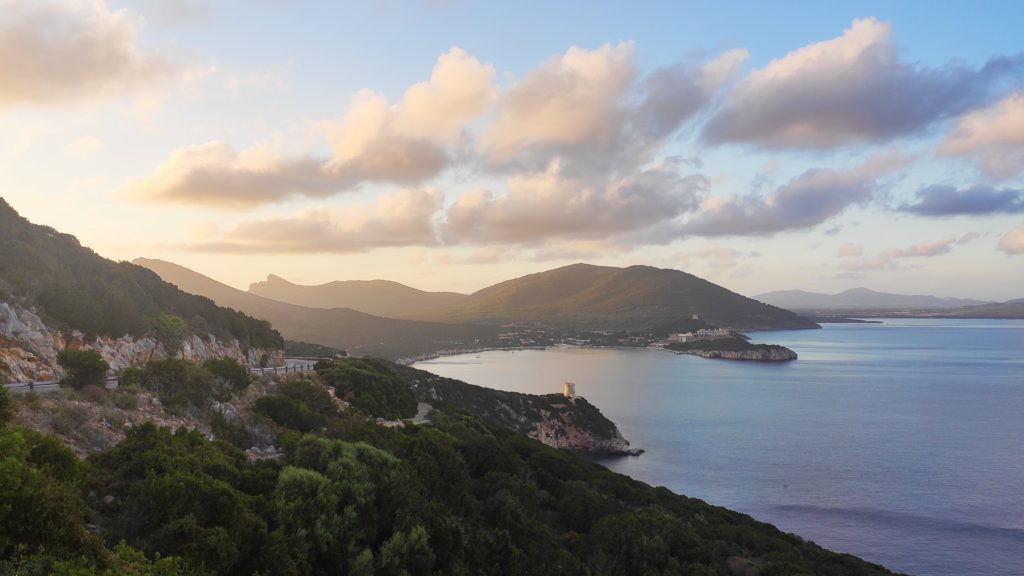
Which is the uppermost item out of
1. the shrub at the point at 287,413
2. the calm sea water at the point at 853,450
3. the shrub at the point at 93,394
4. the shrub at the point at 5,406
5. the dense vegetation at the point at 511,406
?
the shrub at the point at 5,406

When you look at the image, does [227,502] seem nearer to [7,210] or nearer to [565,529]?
[565,529]

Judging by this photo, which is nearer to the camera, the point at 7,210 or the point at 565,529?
the point at 565,529

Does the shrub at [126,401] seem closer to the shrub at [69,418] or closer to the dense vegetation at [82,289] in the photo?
the shrub at [69,418]

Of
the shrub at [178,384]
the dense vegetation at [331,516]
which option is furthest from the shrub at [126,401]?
the dense vegetation at [331,516]

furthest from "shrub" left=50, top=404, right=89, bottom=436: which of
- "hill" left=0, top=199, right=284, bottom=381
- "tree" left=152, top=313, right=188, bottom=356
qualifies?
"tree" left=152, top=313, right=188, bottom=356

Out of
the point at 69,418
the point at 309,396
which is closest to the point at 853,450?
the point at 309,396

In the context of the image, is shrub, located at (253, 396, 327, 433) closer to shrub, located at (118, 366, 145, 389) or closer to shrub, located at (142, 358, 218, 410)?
shrub, located at (142, 358, 218, 410)

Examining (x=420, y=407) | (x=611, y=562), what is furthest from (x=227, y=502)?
(x=420, y=407)
